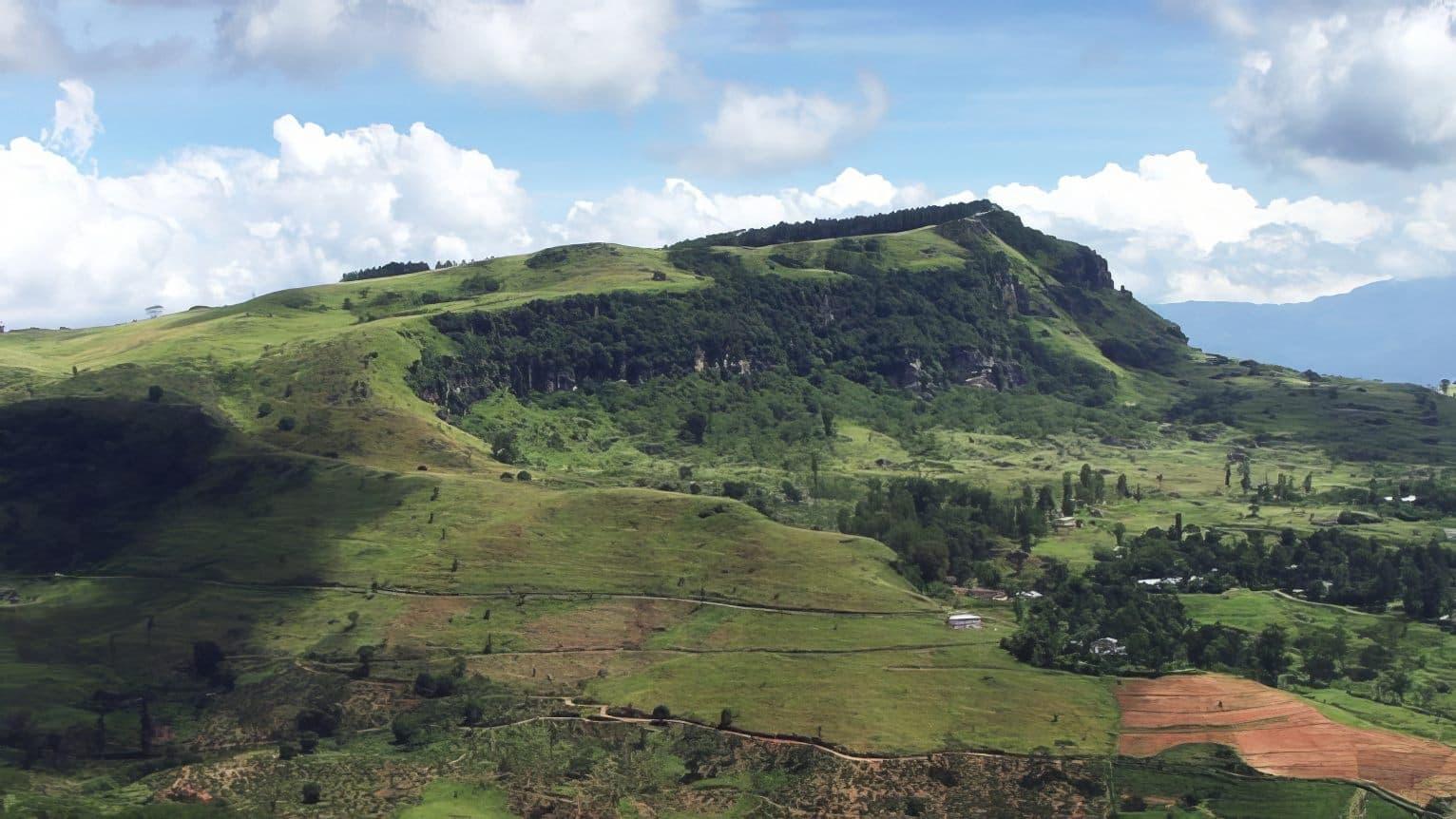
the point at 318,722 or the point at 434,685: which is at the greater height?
the point at 434,685

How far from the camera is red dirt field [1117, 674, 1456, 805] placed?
518 feet

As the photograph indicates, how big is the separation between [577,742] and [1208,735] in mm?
74996

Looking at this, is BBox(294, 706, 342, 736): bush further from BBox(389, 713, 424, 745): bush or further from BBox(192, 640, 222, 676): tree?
BBox(192, 640, 222, 676): tree

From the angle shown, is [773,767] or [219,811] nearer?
[219,811]

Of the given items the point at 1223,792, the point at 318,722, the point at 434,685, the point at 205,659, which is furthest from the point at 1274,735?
the point at 205,659

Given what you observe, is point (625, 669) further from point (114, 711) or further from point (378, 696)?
point (114, 711)

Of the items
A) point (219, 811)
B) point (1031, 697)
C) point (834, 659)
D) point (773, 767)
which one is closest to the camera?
point (219, 811)

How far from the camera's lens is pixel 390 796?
15838 cm

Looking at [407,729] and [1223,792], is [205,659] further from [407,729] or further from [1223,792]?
[1223,792]

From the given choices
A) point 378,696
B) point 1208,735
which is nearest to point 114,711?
point 378,696

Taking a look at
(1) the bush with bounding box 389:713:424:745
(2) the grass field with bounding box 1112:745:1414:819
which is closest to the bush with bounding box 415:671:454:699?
(1) the bush with bounding box 389:713:424:745

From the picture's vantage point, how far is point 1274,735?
168m

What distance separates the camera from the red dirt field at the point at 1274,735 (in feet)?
518

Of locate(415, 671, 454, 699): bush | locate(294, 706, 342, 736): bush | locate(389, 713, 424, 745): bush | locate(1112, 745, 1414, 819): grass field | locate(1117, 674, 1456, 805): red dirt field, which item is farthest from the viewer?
locate(415, 671, 454, 699): bush
